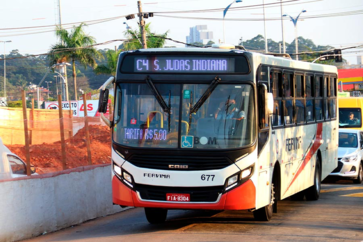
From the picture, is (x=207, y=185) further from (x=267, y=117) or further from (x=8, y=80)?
(x=8, y=80)

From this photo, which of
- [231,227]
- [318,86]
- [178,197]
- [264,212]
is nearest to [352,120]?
[318,86]

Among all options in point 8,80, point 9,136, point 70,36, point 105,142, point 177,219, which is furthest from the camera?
point 8,80

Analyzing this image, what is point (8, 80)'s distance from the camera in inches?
4102

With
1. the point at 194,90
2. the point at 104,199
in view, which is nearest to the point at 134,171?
the point at 194,90

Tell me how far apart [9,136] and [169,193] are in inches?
515

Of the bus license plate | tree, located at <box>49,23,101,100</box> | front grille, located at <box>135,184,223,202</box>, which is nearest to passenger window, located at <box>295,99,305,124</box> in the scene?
front grille, located at <box>135,184,223,202</box>

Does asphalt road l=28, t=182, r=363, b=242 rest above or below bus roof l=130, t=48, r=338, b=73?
below

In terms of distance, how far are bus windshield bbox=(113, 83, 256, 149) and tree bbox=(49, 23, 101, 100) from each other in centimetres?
3584

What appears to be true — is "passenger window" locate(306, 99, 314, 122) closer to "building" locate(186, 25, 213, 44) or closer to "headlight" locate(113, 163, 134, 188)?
"headlight" locate(113, 163, 134, 188)

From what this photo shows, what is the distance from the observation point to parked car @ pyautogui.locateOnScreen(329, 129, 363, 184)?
18.5m

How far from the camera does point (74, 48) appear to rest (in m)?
44.1

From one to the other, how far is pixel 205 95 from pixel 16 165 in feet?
15.4

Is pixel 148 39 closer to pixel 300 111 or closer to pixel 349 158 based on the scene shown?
pixel 349 158

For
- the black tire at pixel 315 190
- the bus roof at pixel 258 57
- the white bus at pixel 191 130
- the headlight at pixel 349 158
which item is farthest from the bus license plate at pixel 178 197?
the headlight at pixel 349 158
